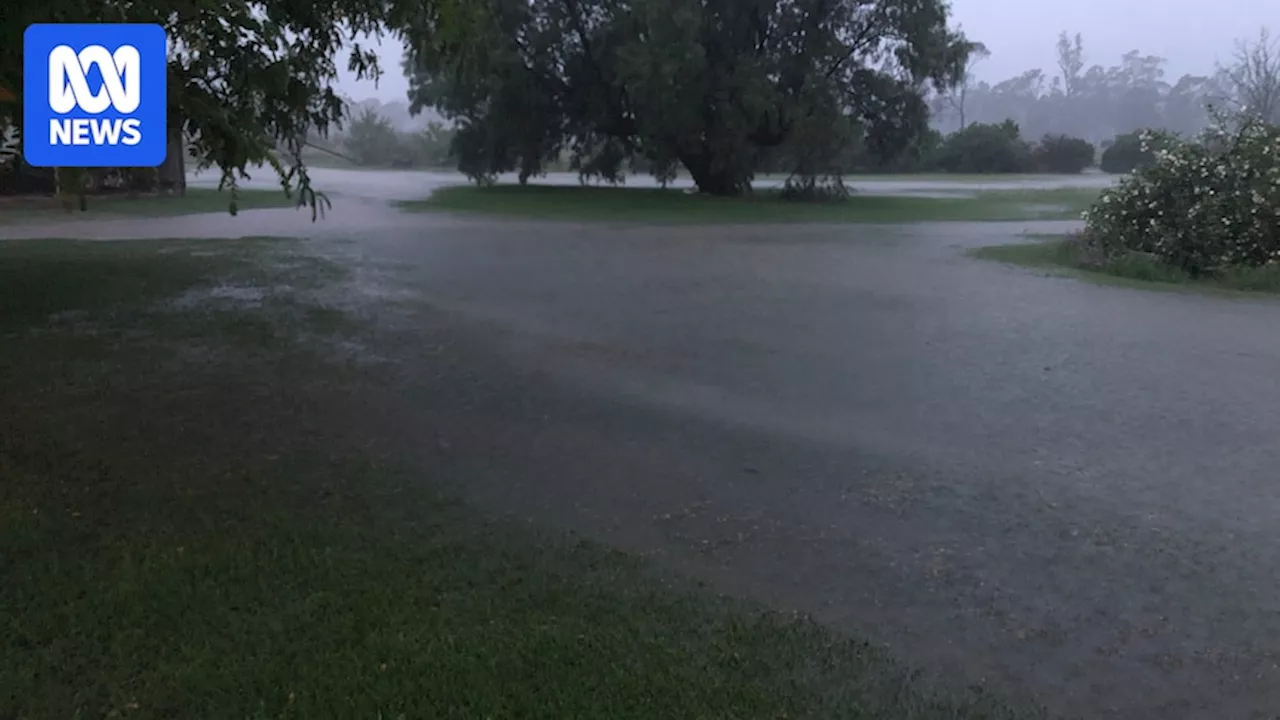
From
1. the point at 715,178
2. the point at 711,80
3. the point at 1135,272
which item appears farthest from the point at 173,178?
the point at 1135,272

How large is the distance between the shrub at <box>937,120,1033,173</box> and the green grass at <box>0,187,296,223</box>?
36.8 m

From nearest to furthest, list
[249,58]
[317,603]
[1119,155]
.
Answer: [317,603]
[249,58]
[1119,155]

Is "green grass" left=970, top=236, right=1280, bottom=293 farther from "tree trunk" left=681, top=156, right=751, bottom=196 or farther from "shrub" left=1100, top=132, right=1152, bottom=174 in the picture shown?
"shrub" left=1100, top=132, right=1152, bottom=174

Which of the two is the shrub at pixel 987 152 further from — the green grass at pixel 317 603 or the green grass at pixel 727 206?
the green grass at pixel 317 603

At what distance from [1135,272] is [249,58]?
35.3ft

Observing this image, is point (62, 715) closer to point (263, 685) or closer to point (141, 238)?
point (263, 685)

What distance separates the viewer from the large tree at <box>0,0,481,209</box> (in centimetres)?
600

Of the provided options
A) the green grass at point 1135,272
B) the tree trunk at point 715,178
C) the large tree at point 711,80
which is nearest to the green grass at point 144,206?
the large tree at point 711,80

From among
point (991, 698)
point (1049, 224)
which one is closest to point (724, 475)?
point (991, 698)

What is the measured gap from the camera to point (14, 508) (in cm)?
458

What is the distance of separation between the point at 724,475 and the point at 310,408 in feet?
8.66

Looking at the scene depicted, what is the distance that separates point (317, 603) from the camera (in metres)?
3.77

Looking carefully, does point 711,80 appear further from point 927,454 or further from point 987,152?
point 987,152

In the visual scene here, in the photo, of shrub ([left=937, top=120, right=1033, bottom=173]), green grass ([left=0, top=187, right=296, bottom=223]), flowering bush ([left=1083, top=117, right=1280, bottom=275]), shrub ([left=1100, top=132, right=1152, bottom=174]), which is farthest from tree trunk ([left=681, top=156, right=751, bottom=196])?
shrub ([left=1100, top=132, right=1152, bottom=174])
